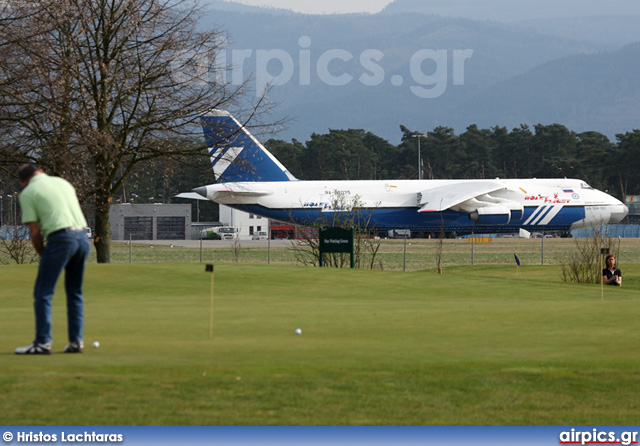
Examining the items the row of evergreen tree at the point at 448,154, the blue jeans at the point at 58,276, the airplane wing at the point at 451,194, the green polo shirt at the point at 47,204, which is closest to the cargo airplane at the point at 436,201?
the airplane wing at the point at 451,194

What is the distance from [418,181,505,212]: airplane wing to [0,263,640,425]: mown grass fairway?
1719 inches

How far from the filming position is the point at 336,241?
25.4 metres

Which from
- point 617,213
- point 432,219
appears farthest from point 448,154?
point 432,219

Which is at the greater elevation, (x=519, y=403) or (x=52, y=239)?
(x=52, y=239)

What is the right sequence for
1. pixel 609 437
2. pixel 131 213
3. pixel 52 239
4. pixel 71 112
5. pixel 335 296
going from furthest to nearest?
pixel 131 213 → pixel 71 112 → pixel 335 296 → pixel 52 239 → pixel 609 437

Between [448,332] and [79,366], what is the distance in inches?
163

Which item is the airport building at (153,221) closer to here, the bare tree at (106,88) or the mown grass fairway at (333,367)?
the bare tree at (106,88)

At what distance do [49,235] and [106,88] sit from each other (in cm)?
1836

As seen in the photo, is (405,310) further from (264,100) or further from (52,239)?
(264,100)

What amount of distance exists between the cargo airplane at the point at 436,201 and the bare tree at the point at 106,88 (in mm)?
27930

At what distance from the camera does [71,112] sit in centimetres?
2494

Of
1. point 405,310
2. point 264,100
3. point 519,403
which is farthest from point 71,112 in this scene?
point 519,403

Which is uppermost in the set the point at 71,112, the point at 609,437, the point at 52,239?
the point at 71,112

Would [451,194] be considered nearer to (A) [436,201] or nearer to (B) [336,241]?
(A) [436,201]
